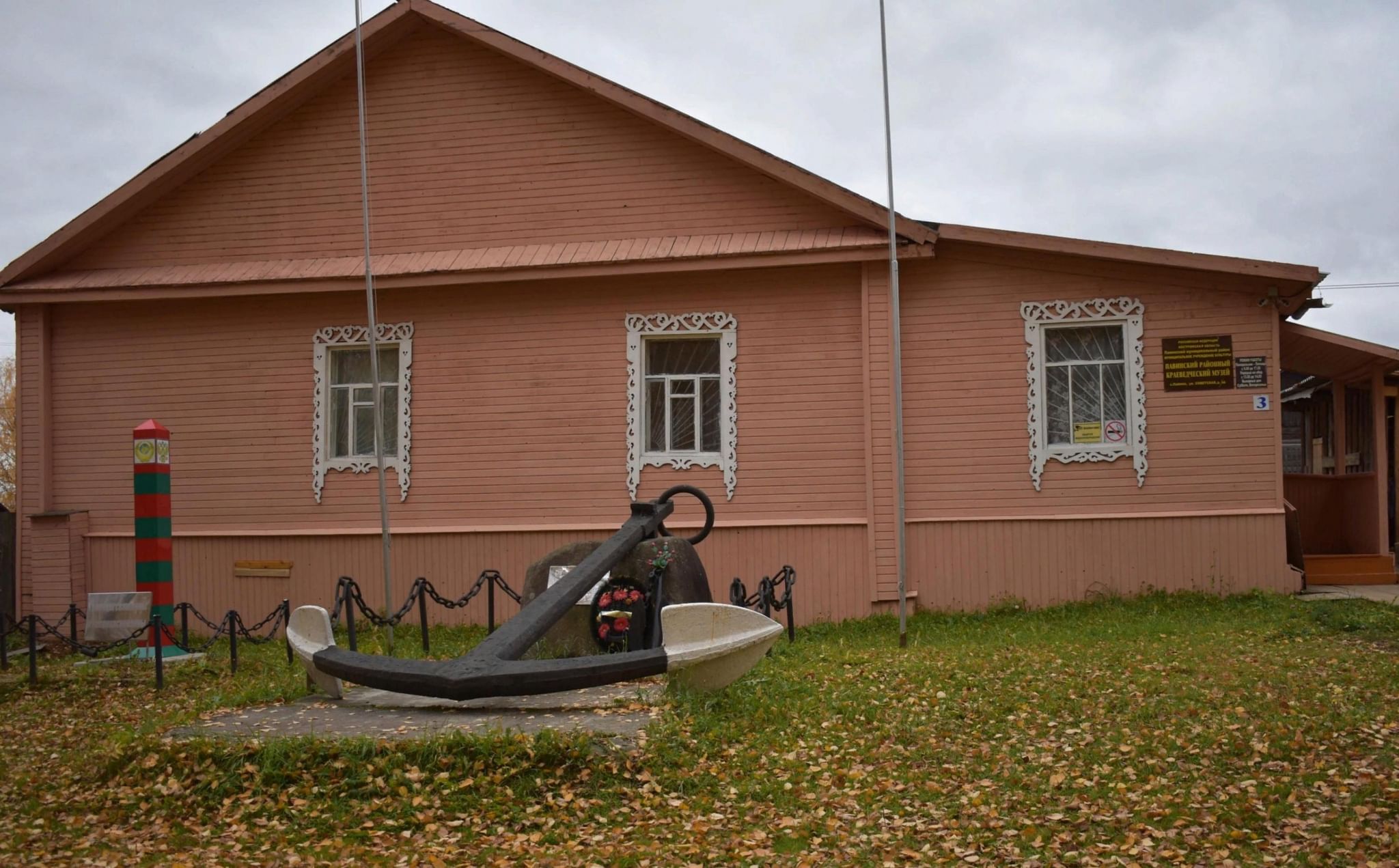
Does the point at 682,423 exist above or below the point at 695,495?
above

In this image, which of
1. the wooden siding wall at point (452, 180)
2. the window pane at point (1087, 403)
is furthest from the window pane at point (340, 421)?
the window pane at point (1087, 403)

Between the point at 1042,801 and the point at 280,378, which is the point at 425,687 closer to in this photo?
the point at 1042,801

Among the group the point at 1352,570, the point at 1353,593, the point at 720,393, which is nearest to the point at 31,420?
the point at 720,393

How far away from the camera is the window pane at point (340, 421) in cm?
1491

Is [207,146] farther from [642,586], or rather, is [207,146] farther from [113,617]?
[642,586]

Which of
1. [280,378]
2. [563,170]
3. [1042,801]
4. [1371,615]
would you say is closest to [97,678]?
[280,378]

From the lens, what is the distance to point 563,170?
1438cm

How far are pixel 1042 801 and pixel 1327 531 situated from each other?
40.0ft

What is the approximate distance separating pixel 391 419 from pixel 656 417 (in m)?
3.32

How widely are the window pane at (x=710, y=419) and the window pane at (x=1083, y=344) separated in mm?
3680

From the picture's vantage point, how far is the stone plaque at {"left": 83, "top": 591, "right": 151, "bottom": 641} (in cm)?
1345

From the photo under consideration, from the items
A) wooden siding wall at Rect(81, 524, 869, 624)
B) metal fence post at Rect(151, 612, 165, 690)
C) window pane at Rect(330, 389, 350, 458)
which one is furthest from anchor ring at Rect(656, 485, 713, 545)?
window pane at Rect(330, 389, 350, 458)

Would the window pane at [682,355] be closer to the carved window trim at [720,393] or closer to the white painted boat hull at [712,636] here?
the carved window trim at [720,393]

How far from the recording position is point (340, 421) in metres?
15.0
